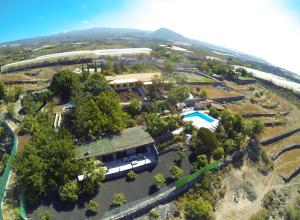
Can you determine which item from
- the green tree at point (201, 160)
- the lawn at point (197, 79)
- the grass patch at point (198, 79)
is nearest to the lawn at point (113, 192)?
the green tree at point (201, 160)

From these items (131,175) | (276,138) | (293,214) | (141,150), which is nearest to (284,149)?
(276,138)

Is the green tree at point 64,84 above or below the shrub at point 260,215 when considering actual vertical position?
above

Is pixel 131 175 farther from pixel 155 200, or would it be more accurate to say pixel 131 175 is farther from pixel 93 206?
pixel 93 206

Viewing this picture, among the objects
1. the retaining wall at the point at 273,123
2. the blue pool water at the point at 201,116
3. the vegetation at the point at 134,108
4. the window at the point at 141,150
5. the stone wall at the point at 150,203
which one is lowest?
the retaining wall at the point at 273,123

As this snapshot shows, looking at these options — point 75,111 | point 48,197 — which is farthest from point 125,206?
point 75,111

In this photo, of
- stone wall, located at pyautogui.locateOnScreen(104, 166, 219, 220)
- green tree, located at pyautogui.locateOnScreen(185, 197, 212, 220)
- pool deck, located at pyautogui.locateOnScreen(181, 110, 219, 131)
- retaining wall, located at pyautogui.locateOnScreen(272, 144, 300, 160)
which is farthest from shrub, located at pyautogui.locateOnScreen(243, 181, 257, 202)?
retaining wall, located at pyautogui.locateOnScreen(272, 144, 300, 160)

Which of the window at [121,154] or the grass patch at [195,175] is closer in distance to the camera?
the grass patch at [195,175]

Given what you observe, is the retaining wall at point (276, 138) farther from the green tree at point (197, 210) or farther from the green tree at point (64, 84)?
the green tree at point (64, 84)
